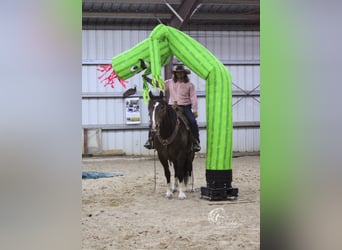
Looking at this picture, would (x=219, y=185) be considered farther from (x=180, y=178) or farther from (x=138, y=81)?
(x=138, y=81)

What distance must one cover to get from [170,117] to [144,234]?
88.8 inches

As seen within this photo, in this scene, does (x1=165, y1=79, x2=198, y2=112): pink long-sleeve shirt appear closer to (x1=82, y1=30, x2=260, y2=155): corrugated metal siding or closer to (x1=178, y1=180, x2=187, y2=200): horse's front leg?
(x1=178, y1=180, x2=187, y2=200): horse's front leg

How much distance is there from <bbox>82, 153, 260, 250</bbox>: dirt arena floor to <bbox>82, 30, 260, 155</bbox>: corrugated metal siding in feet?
16.4

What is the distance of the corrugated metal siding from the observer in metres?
13.8

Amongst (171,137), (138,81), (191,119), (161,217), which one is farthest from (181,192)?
(138,81)

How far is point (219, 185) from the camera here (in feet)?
21.2

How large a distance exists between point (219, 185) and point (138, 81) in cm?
804

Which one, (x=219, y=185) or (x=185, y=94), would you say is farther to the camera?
(x=185, y=94)

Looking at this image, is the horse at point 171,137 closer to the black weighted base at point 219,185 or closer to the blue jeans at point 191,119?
the blue jeans at point 191,119

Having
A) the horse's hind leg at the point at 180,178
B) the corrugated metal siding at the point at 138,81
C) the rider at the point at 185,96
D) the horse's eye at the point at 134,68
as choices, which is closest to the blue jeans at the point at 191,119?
the rider at the point at 185,96

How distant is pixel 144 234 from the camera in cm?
461
